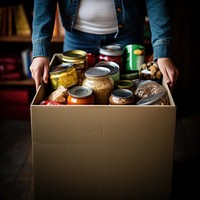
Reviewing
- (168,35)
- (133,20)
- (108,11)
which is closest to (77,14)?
(108,11)

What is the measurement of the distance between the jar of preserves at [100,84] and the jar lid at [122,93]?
25 millimetres

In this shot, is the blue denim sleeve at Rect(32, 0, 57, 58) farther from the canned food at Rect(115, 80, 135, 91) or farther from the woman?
the canned food at Rect(115, 80, 135, 91)

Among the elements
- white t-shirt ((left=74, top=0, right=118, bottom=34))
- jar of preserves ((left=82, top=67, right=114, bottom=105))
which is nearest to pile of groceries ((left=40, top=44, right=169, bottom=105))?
jar of preserves ((left=82, top=67, right=114, bottom=105))

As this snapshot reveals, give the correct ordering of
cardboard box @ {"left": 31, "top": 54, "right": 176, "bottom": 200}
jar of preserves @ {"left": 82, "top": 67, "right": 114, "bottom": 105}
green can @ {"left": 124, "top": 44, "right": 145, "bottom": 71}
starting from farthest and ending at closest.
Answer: green can @ {"left": 124, "top": 44, "right": 145, "bottom": 71} < jar of preserves @ {"left": 82, "top": 67, "right": 114, "bottom": 105} < cardboard box @ {"left": 31, "top": 54, "right": 176, "bottom": 200}

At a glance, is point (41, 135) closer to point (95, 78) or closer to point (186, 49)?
point (95, 78)

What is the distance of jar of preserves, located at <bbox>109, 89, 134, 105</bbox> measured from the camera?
1.02 metres

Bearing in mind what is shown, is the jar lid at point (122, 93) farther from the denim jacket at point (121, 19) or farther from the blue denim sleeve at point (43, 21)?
the blue denim sleeve at point (43, 21)

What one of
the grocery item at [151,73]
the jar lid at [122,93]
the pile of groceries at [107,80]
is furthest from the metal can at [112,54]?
the jar lid at [122,93]

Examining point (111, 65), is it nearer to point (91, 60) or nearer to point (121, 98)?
point (91, 60)

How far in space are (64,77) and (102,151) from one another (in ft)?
0.87

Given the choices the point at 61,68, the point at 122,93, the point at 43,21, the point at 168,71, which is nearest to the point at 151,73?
the point at 168,71

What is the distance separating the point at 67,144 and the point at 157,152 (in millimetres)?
252

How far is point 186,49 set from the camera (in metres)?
2.41

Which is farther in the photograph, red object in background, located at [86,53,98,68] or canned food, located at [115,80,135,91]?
red object in background, located at [86,53,98,68]
